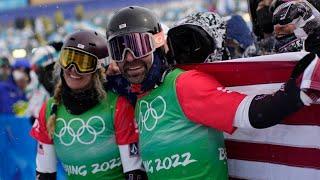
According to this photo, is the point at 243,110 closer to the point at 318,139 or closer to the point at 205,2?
the point at 318,139

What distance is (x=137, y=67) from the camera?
317cm

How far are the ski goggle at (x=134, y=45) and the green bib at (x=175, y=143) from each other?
190mm

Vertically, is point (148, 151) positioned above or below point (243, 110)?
below

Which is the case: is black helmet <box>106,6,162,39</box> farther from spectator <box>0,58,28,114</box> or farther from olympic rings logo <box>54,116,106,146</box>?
spectator <box>0,58,28,114</box>

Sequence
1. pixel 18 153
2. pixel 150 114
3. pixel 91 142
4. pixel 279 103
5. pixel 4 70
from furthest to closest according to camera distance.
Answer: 1. pixel 4 70
2. pixel 18 153
3. pixel 91 142
4. pixel 150 114
5. pixel 279 103

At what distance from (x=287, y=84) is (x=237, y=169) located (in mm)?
819

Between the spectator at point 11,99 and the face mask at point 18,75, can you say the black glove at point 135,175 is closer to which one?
the spectator at point 11,99

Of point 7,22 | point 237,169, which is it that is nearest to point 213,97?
point 237,169

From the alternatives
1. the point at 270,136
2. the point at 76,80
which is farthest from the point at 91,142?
the point at 270,136

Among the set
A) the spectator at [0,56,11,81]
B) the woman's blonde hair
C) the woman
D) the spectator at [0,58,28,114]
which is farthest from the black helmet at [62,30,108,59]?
the spectator at [0,56,11,81]

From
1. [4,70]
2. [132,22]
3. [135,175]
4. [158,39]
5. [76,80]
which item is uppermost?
[132,22]

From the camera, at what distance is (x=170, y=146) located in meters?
3.04

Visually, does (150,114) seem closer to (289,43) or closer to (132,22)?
(132,22)

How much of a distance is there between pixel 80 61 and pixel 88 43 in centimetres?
13
